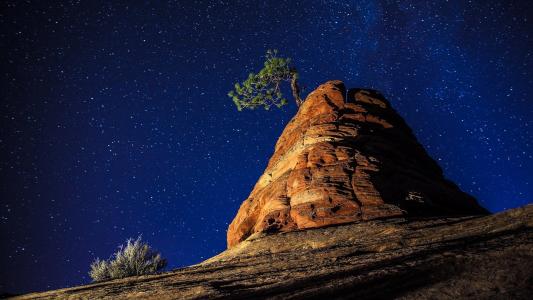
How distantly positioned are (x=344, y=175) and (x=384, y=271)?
10578mm

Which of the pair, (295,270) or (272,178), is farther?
(272,178)

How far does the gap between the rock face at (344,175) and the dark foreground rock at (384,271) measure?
355 centimetres

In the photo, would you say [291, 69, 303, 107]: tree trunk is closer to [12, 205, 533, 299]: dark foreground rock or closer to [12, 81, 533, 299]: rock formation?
[12, 81, 533, 299]: rock formation

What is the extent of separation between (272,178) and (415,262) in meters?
15.3

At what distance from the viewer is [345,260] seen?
6.82 meters

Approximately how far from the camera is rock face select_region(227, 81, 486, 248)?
14.0 metres

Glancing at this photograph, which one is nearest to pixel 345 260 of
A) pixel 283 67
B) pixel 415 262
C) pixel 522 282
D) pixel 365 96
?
pixel 415 262

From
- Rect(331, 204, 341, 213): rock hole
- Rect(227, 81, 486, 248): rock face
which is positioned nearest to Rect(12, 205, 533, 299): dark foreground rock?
Rect(331, 204, 341, 213): rock hole

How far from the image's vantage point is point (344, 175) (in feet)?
50.9

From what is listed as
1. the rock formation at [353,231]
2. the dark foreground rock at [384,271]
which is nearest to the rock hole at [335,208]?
the rock formation at [353,231]

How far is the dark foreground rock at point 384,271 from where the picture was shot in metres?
4.12

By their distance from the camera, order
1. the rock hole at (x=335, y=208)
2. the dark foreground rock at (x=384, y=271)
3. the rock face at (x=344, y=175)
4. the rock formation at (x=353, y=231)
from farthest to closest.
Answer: the rock face at (x=344, y=175) → the rock hole at (x=335, y=208) → the rock formation at (x=353, y=231) → the dark foreground rock at (x=384, y=271)

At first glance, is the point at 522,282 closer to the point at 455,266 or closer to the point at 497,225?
the point at 455,266

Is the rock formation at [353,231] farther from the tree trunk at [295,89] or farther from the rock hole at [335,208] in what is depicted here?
the tree trunk at [295,89]
